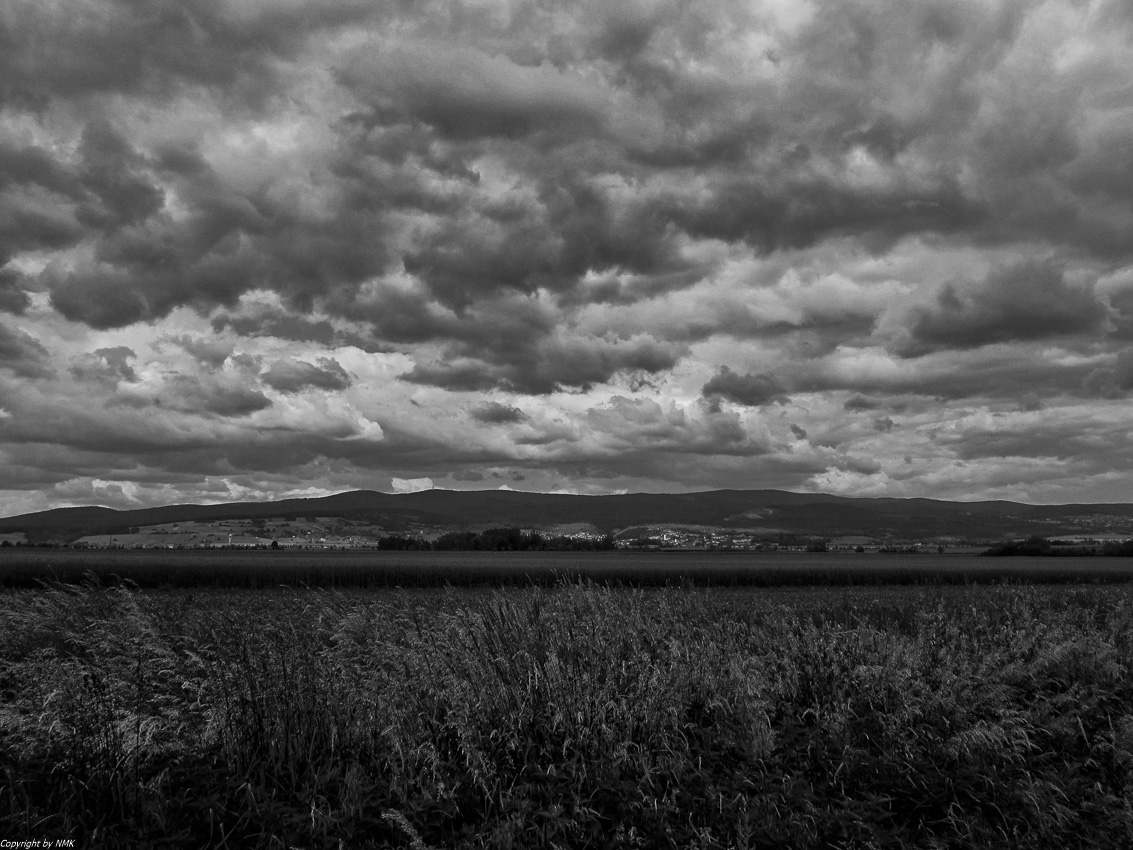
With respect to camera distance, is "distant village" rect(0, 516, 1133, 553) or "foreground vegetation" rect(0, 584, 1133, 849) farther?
"distant village" rect(0, 516, 1133, 553)

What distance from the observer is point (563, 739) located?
31.2 ft

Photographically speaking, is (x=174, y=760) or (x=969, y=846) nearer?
(x=969, y=846)

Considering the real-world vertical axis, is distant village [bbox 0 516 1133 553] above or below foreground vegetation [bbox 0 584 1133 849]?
below

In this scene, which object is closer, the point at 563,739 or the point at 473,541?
the point at 563,739

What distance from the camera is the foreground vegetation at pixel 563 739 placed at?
7.75 metres

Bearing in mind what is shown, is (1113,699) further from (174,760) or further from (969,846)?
(174,760)

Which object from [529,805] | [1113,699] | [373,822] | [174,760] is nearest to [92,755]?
[174,760]

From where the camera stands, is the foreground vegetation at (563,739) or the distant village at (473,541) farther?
the distant village at (473,541)

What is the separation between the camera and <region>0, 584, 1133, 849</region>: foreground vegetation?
775 centimetres

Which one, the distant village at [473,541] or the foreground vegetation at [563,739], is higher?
the foreground vegetation at [563,739]

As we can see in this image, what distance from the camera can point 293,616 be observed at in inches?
658

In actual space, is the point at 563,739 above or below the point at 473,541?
above

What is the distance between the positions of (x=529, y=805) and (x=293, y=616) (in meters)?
10.3

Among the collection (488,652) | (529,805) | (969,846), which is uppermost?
(488,652)
